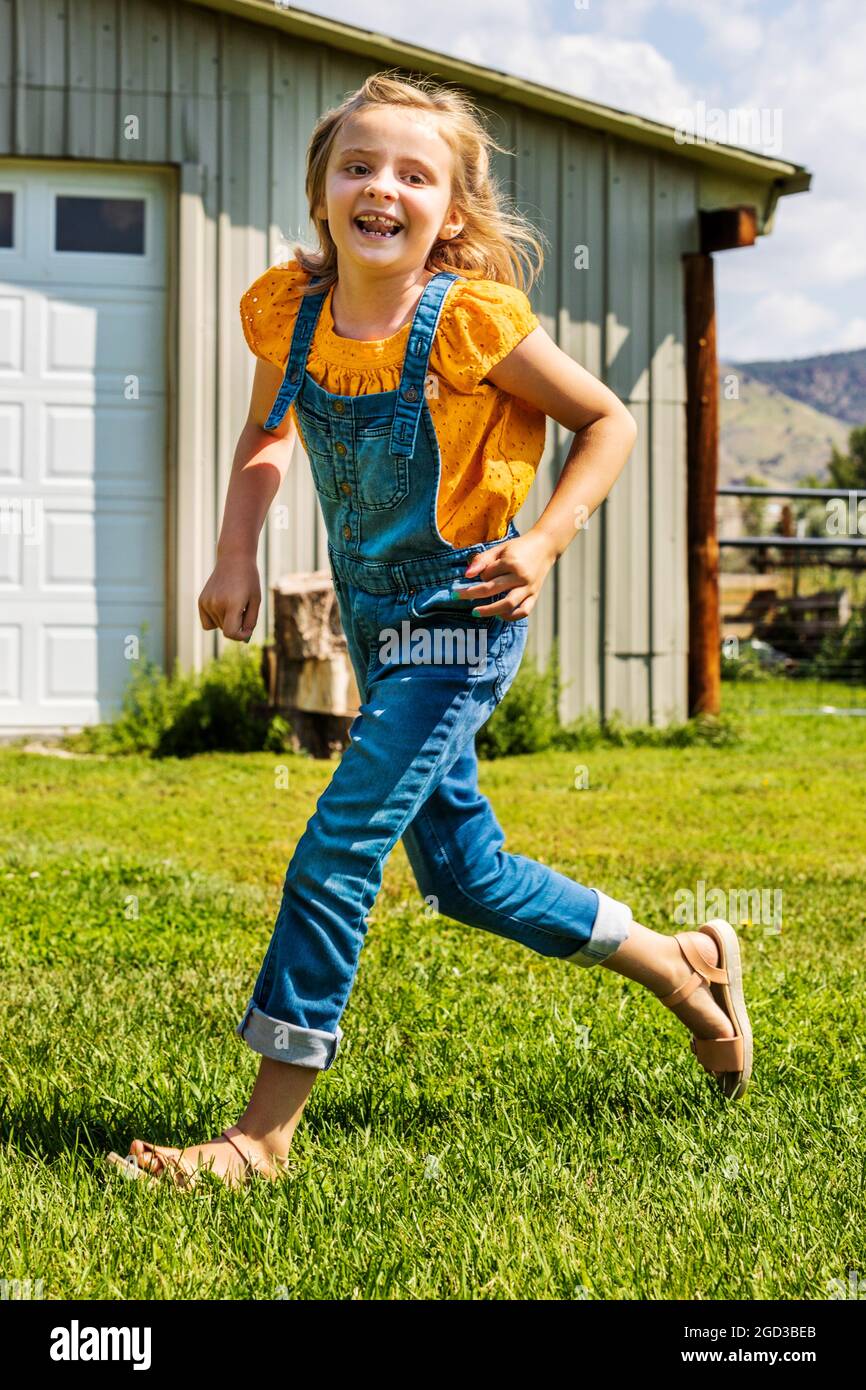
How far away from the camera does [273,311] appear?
266cm

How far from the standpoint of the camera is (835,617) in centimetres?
1688

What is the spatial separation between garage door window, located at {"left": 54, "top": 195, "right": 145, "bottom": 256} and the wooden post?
364cm

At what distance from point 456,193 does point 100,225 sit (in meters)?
7.15

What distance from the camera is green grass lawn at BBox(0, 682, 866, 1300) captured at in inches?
80.9

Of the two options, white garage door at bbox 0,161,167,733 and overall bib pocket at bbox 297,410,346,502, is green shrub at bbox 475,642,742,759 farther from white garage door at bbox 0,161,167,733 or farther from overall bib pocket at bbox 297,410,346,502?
overall bib pocket at bbox 297,410,346,502

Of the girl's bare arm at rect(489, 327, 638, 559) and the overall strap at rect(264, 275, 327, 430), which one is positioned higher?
the overall strap at rect(264, 275, 327, 430)

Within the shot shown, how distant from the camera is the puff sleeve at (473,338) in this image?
241 centimetres

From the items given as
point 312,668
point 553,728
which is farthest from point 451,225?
point 553,728

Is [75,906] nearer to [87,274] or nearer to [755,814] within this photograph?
[755,814]

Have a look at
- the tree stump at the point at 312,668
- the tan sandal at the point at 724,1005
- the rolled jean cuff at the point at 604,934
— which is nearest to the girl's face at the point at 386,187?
the rolled jean cuff at the point at 604,934

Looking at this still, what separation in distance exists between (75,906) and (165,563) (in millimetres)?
5144

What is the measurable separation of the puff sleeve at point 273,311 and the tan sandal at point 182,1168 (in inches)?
53.4

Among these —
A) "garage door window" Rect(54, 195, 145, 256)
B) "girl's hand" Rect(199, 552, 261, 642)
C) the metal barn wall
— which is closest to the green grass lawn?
"girl's hand" Rect(199, 552, 261, 642)
